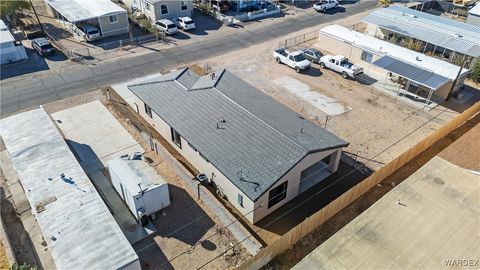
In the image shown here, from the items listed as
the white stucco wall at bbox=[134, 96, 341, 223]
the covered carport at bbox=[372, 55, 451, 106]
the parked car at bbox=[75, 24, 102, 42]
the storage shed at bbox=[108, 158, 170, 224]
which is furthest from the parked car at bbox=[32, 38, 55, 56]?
the covered carport at bbox=[372, 55, 451, 106]

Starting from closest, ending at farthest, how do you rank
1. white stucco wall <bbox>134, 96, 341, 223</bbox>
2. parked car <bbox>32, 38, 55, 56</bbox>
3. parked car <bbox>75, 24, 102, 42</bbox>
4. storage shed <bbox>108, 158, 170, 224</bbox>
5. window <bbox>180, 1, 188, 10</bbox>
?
1. storage shed <bbox>108, 158, 170, 224</bbox>
2. white stucco wall <bbox>134, 96, 341, 223</bbox>
3. parked car <bbox>32, 38, 55, 56</bbox>
4. parked car <bbox>75, 24, 102, 42</bbox>
5. window <bbox>180, 1, 188, 10</bbox>

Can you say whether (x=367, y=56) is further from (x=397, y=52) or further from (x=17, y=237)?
(x=17, y=237)

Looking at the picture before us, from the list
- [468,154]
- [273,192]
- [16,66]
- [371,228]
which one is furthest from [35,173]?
[468,154]

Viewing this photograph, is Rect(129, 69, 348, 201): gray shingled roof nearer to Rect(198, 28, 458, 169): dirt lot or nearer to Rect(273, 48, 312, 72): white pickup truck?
Rect(198, 28, 458, 169): dirt lot

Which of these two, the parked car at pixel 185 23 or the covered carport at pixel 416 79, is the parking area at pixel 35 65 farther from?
the covered carport at pixel 416 79

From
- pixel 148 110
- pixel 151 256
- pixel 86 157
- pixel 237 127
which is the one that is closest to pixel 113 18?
pixel 148 110

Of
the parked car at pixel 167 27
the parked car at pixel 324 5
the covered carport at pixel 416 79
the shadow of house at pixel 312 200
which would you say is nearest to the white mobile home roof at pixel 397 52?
the covered carport at pixel 416 79
